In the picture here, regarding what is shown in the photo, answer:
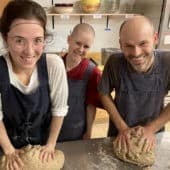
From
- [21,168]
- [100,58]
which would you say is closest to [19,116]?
[21,168]

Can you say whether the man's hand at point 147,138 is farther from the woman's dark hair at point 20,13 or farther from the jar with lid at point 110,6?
the jar with lid at point 110,6

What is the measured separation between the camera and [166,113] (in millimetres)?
1110

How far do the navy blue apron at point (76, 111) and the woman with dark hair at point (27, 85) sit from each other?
19 centimetres

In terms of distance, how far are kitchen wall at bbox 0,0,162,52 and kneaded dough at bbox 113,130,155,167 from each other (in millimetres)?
1615

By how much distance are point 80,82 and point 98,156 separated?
347mm

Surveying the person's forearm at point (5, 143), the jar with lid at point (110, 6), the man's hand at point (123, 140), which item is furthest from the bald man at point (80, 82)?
the jar with lid at point (110, 6)

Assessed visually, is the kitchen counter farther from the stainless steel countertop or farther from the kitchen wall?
the kitchen wall

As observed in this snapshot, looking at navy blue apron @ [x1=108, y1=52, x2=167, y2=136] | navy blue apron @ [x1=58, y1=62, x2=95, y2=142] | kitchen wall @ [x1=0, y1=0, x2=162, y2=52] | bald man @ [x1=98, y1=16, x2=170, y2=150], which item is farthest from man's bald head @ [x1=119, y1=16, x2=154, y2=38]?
kitchen wall @ [x1=0, y1=0, x2=162, y2=52]

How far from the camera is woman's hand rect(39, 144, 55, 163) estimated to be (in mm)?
919

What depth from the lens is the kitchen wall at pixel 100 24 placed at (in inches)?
96.5

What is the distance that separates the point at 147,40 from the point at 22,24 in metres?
0.45

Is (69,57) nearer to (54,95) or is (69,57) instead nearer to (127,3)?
(54,95)

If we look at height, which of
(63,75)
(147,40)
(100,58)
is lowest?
(100,58)

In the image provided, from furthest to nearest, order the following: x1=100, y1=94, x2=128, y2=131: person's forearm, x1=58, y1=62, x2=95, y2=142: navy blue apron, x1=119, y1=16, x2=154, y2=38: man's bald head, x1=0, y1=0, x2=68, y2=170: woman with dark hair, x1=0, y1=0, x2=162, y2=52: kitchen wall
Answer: x1=0, y1=0, x2=162, y2=52: kitchen wall < x1=58, y1=62, x2=95, y2=142: navy blue apron < x1=100, y1=94, x2=128, y2=131: person's forearm < x1=119, y1=16, x2=154, y2=38: man's bald head < x1=0, y1=0, x2=68, y2=170: woman with dark hair
